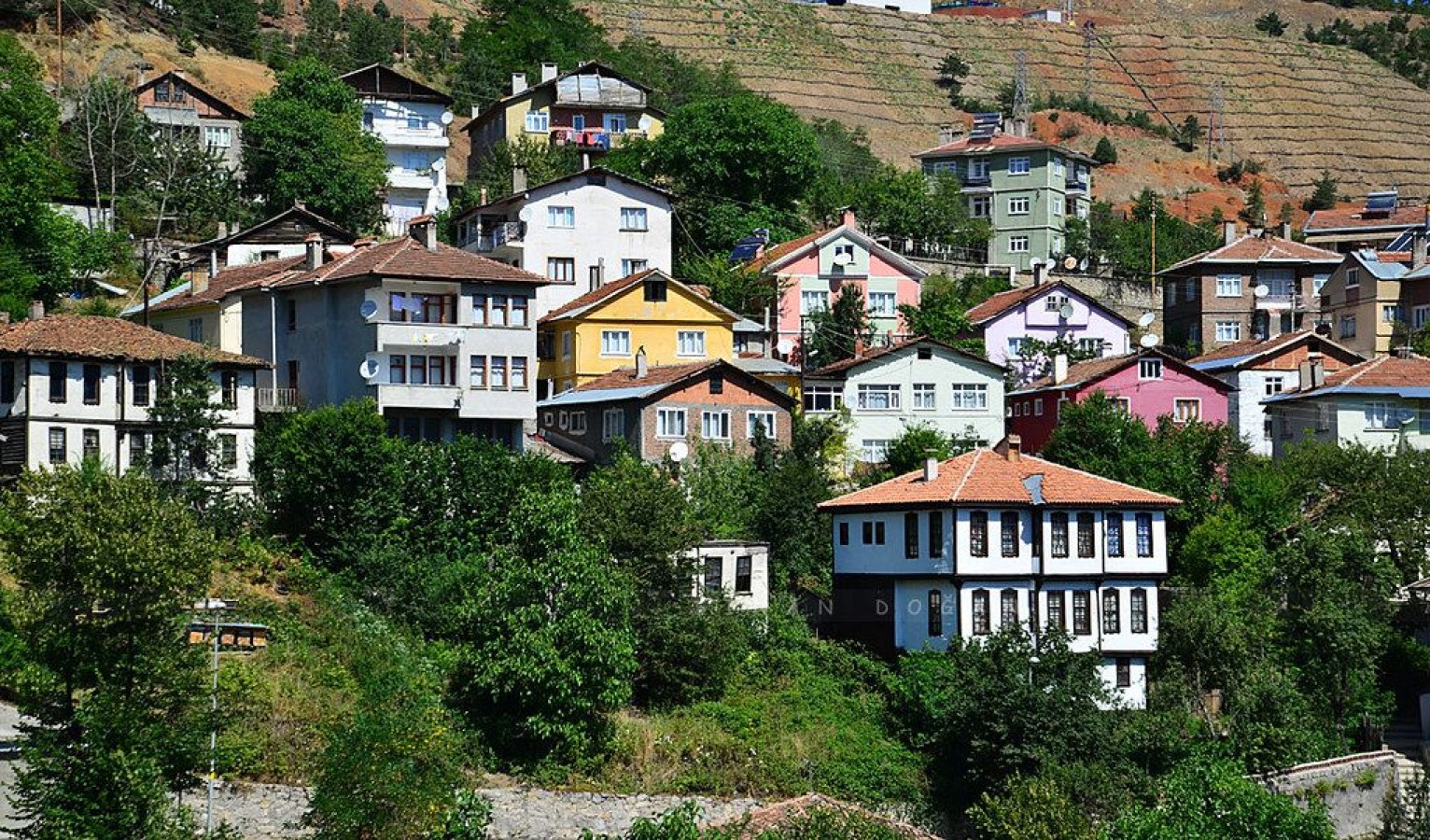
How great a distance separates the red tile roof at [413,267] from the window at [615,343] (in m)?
6.35

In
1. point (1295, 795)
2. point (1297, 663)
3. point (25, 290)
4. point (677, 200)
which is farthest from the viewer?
point (677, 200)

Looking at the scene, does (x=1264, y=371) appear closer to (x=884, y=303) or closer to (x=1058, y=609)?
(x=884, y=303)

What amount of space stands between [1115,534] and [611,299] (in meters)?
20.6

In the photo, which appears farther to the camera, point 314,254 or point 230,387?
point 314,254

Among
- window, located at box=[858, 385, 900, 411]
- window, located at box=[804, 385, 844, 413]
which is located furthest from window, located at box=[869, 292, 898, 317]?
window, located at box=[804, 385, 844, 413]

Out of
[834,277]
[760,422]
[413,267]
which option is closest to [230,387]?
[413,267]

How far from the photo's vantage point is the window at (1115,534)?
58.2 metres

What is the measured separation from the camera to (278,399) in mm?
64812

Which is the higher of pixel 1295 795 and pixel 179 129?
pixel 179 129

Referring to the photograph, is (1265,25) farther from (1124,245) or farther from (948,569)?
(948,569)

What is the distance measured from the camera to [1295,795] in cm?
5419

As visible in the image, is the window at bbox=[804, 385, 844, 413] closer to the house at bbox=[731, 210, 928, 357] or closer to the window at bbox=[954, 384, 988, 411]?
the window at bbox=[954, 384, 988, 411]

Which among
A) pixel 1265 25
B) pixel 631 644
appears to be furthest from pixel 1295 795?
pixel 1265 25

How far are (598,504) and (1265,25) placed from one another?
13839 centimetres
